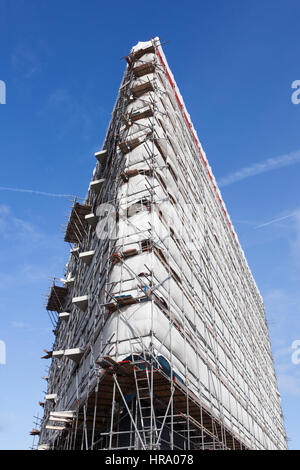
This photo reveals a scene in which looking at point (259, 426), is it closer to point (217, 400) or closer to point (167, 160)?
point (217, 400)

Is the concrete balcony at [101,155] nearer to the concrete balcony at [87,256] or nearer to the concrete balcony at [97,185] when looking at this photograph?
the concrete balcony at [97,185]

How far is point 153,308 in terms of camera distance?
1294cm

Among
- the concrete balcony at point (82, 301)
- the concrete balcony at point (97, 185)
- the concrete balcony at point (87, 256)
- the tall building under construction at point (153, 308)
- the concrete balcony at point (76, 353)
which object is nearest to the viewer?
the tall building under construction at point (153, 308)

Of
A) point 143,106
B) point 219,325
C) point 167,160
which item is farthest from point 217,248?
point 143,106

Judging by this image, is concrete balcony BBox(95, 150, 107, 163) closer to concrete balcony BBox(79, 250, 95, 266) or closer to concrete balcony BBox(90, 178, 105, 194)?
concrete balcony BBox(90, 178, 105, 194)

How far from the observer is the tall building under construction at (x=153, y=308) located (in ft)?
40.9

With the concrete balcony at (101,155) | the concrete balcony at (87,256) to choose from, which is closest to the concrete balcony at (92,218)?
the concrete balcony at (87,256)

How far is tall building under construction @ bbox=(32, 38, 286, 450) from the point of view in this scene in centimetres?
1245

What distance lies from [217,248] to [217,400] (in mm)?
12068

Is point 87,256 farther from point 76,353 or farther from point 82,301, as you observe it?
point 76,353

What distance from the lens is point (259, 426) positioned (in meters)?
25.9

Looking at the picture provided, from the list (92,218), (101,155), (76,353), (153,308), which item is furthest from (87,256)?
(153,308)
